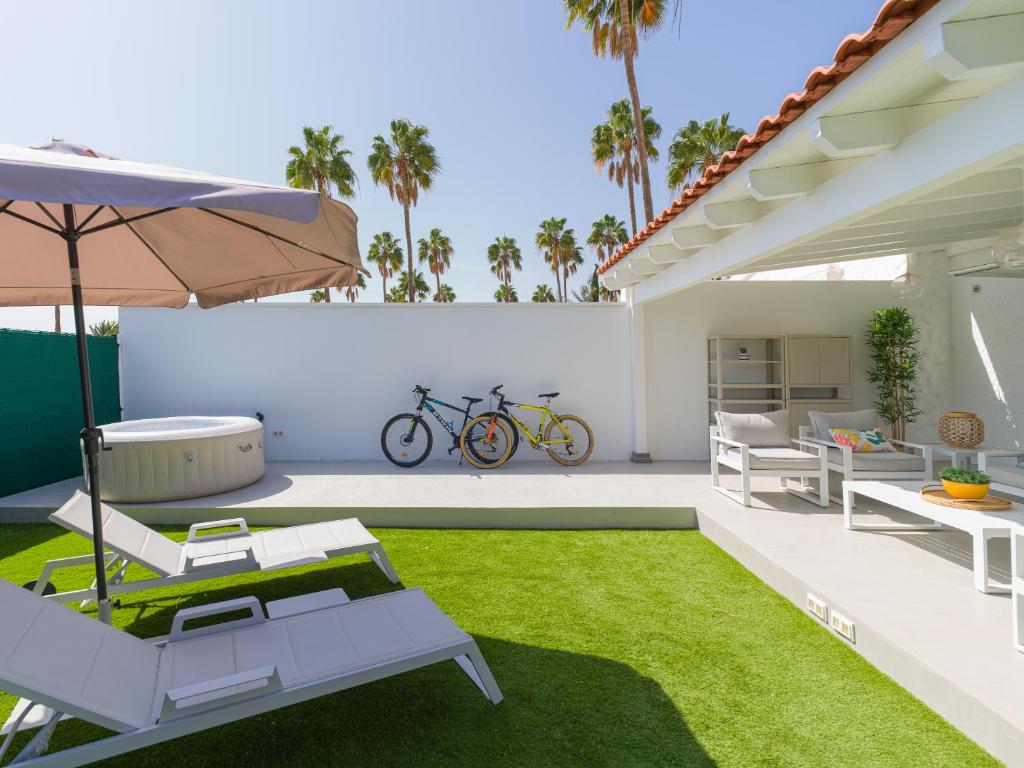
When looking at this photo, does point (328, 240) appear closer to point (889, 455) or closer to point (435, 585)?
point (435, 585)

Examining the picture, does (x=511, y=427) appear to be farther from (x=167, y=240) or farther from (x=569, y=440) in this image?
(x=167, y=240)


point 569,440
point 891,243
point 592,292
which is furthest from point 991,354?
point 592,292

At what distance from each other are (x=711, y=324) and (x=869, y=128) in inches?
206

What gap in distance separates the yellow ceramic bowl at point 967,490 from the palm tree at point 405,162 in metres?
17.5

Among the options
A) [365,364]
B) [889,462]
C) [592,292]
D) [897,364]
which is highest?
[592,292]

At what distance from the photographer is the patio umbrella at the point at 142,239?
1760 millimetres

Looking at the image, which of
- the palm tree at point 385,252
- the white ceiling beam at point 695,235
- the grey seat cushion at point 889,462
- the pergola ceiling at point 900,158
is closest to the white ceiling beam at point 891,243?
the pergola ceiling at point 900,158

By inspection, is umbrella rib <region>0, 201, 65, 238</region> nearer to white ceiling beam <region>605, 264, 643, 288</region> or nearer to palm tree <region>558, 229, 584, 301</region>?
white ceiling beam <region>605, 264, 643, 288</region>

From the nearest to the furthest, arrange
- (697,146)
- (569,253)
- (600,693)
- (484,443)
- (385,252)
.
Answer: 1. (600,693)
2. (484,443)
3. (697,146)
4. (385,252)
5. (569,253)

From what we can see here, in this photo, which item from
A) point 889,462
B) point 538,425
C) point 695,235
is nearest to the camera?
point 695,235

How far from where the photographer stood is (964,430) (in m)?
5.44

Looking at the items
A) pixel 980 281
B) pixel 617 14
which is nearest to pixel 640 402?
pixel 980 281

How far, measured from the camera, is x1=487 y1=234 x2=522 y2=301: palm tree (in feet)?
119

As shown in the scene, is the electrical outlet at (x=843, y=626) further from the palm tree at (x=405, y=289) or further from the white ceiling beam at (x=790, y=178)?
the palm tree at (x=405, y=289)
